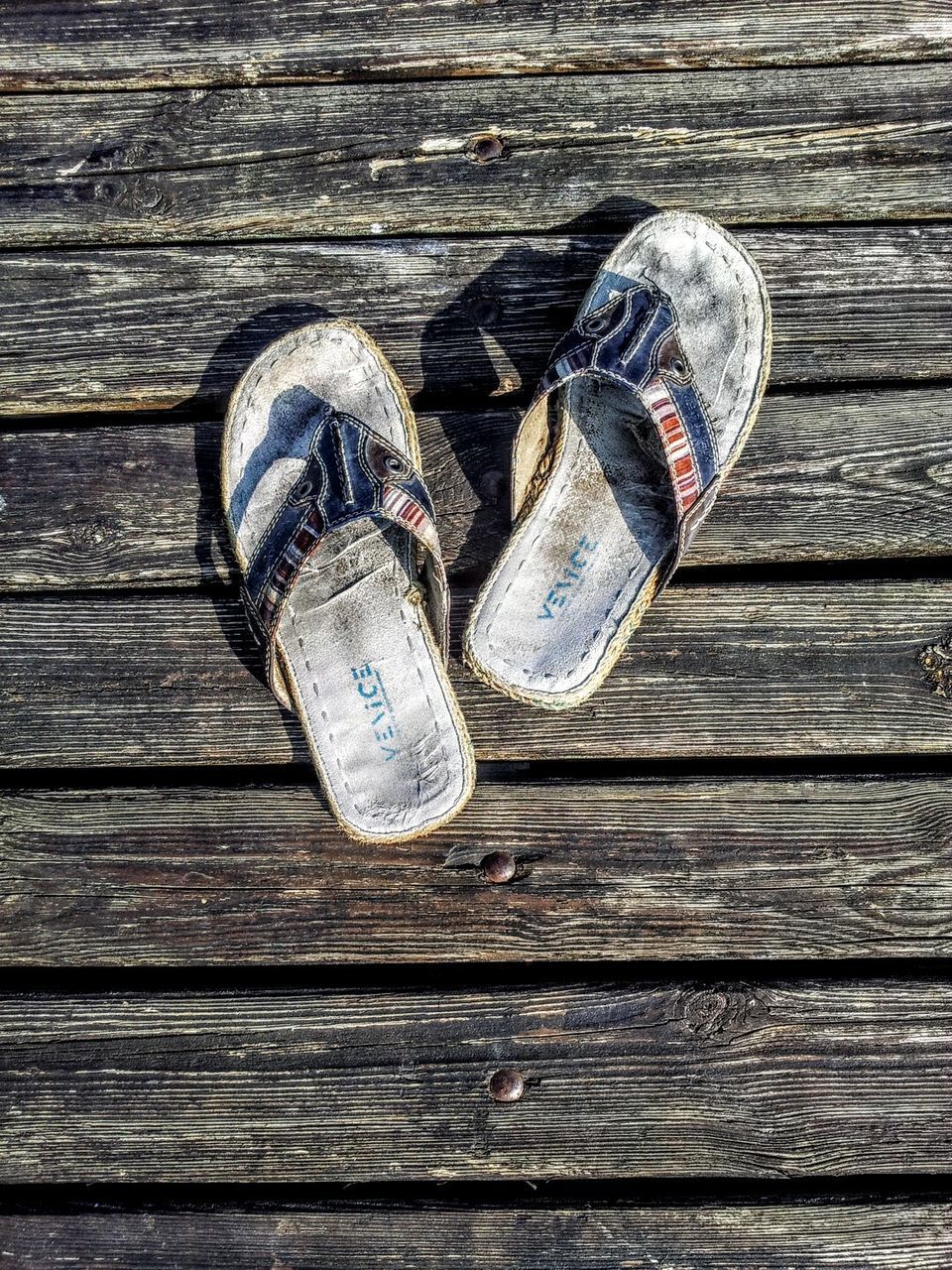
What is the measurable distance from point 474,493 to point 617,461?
0.26 m

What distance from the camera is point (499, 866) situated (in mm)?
1632

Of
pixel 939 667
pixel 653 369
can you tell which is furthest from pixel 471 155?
pixel 939 667

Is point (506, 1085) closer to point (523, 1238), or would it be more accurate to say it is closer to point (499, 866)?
point (523, 1238)

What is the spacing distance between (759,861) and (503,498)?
0.78 m

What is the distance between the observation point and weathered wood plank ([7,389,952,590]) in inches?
64.6

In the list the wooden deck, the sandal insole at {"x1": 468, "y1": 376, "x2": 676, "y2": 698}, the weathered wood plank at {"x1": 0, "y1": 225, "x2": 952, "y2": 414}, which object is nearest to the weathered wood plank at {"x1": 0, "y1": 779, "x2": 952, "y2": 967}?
the wooden deck

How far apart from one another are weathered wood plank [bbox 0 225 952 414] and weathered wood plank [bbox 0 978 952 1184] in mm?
1096

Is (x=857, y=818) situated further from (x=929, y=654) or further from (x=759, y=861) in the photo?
(x=929, y=654)

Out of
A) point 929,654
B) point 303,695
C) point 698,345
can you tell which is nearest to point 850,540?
point 929,654

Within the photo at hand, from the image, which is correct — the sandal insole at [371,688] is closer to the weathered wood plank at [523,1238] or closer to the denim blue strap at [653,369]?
the denim blue strap at [653,369]

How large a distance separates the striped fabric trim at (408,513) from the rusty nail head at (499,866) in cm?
55

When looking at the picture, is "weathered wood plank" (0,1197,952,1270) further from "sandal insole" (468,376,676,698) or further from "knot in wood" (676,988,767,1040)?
"sandal insole" (468,376,676,698)

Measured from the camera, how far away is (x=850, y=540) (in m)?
1.65

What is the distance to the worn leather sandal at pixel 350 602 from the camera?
1.60 metres
